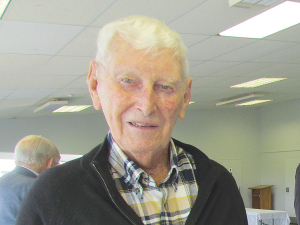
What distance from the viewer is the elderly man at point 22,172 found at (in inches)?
96.3

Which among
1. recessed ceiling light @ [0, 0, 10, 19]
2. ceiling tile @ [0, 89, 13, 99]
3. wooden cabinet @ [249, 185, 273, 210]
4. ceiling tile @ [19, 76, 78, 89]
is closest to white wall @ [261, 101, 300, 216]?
wooden cabinet @ [249, 185, 273, 210]

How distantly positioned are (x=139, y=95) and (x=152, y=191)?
0.27 metres

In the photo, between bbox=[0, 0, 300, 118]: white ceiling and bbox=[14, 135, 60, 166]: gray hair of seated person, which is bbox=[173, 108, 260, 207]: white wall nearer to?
bbox=[0, 0, 300, 118]: white ceiling

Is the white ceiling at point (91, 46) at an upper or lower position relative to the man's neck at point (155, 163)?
upper

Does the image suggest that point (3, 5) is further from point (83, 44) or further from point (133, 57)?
point (133, 57)

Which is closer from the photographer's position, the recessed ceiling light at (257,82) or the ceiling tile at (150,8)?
the ceiling tile at (150,8)

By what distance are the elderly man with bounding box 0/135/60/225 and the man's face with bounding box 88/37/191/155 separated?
5.65ft

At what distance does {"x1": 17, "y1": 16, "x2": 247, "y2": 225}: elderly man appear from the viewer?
0.92 metres

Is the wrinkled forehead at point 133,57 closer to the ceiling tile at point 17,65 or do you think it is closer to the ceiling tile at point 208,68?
the ceiling tile at point 17,65

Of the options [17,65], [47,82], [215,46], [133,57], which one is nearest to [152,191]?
[133,57]

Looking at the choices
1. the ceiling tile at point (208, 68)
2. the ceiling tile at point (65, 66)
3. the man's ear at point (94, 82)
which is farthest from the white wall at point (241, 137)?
the man's ear at point (94, 82)

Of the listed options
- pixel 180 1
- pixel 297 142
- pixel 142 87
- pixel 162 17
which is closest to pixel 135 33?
pixel 142 87

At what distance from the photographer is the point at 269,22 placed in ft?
13.0

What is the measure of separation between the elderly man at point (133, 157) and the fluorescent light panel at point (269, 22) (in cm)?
289
